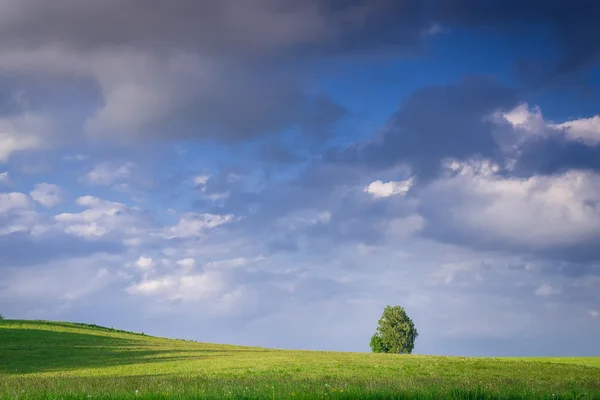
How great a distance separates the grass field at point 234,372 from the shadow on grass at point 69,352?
0.09 m

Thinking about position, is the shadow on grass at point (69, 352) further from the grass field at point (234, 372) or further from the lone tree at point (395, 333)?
the lone tree at point (395, 333)

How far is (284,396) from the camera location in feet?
40.8

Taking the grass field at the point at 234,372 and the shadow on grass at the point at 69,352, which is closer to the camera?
the grass field at the point at 234,372

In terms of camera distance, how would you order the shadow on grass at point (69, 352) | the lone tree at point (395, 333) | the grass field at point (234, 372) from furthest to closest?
the lone tree at point (395, 333)
the shadow on grass at point (69, 352)
the grass field at point (234, 372)

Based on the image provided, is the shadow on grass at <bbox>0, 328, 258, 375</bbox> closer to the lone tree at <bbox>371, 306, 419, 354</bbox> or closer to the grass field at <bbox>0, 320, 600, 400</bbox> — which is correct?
the grass field at <bbox>0, 320, 600, 400</bbox>

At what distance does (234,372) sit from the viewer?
123ft

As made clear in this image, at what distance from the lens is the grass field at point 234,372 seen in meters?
13.4

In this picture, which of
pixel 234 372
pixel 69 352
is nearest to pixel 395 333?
pixel 69 352

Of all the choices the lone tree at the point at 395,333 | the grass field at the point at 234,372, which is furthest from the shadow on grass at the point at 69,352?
the lone tree at the point at 395,333

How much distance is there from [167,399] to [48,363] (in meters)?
42.7

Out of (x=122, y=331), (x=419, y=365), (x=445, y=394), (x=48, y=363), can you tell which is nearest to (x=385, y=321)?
(x=122, y=331)

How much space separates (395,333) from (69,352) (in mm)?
51053

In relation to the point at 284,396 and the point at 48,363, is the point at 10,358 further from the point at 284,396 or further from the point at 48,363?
the point at 284,396

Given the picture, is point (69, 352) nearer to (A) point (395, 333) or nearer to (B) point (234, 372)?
(B) point (234, 372)
